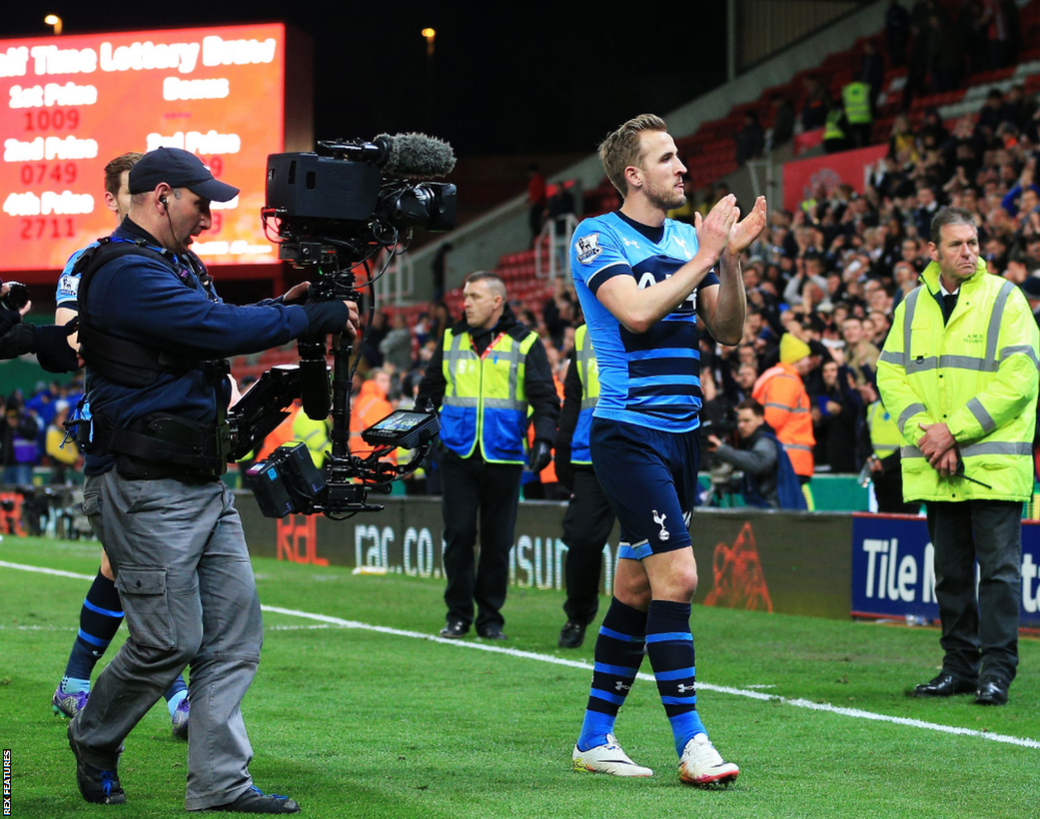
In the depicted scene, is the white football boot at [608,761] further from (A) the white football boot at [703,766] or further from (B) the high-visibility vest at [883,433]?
(B) the high-visibility vest at [883,433]

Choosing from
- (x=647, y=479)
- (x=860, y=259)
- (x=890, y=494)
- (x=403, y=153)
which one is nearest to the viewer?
(x=403, y=153)

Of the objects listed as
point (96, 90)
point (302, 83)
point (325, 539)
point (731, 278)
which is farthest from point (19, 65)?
point (731, 278)

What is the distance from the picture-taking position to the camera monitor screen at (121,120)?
1653cm

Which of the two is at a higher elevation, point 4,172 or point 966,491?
point 4,172

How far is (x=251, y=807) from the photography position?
4.68 meters

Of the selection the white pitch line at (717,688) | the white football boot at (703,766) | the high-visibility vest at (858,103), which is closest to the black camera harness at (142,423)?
the white football boot at (703,766)

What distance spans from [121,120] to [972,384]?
39.6 feet

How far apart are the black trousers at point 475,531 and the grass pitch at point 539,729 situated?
0.35 metres

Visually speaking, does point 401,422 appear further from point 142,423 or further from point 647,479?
point 142,423

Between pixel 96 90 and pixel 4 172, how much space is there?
1.43 m

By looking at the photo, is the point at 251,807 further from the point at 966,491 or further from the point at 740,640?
the point at 740,640

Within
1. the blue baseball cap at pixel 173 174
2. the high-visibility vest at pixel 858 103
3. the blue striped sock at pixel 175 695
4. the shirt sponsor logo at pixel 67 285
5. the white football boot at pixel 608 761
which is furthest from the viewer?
the high-visibility vest at pixel 858 103

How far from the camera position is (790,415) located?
501 inches

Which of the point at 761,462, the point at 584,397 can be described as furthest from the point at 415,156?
the point at 761,462
